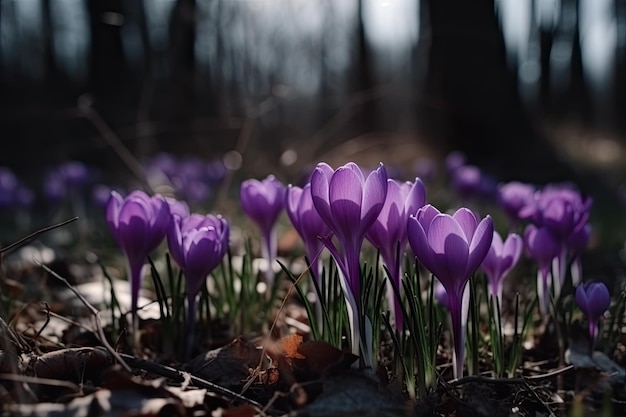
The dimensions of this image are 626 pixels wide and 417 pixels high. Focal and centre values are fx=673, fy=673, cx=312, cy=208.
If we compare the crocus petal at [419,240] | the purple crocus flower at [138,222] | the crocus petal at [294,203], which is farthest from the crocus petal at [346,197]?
the purple crocus flower at [138,222]

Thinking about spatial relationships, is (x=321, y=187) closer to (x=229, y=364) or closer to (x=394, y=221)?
(x=394, y=221)

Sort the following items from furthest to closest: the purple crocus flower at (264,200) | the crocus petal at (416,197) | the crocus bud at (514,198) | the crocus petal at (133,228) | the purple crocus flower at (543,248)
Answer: the crocus bud at (514,198)
the purple crocus flower at (264,200)
the purple crocus flower at (543,248)
the crocus petal at (133,228)
the crocus petal at (416,197)

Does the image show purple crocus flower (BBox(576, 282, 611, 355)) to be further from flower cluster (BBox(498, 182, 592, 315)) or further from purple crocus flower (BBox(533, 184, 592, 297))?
purple crocus flower (BBox(533, 184, 592, 297))

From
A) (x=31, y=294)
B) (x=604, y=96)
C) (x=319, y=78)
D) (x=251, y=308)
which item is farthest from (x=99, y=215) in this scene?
(x=604, y=96)

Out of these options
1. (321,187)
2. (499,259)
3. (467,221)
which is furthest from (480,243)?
(499,259)

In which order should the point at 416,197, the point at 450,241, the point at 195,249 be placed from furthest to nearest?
the point at 195,249
the point at 416,197
the point at 450,241

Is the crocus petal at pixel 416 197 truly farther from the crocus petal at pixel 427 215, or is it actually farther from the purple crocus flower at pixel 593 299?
the purple crocus flower at pixel 593 299

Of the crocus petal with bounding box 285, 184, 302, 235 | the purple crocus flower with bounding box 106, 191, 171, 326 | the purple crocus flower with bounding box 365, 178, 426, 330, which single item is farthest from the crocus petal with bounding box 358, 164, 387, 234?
the purple crocus flower with bounding box 106, 191, 171, 326

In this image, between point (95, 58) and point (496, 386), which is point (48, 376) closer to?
point (496, 386)
